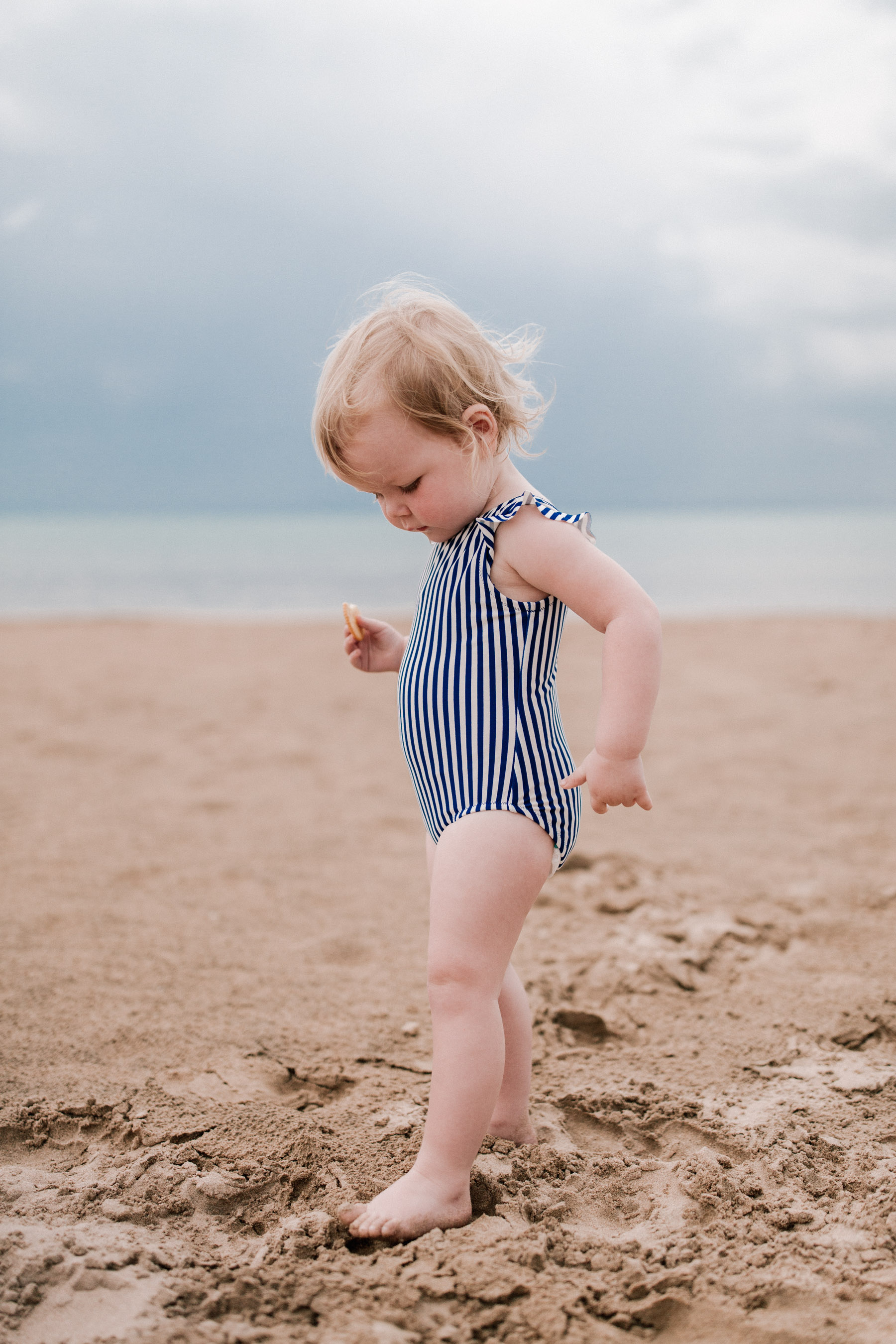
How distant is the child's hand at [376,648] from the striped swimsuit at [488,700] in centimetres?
36

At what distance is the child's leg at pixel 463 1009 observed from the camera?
1.44 metres

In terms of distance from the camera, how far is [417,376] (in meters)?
1.48

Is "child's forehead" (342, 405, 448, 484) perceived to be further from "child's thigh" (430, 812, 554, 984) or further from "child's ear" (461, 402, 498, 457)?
"child's thigh" (430, 812, 554, 984)

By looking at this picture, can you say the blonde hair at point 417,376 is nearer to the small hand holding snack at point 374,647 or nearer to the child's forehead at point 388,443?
the child's forehead at point 388,443

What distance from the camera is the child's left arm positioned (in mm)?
1434

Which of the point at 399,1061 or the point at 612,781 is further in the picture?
the point at 399,1061

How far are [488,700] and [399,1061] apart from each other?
0.95 metres

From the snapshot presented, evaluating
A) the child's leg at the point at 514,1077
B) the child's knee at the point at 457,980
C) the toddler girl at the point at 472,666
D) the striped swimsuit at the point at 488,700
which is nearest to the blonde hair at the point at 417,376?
the toddler girl at the point at 472,666

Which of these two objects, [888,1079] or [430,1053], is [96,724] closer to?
[430,1053]

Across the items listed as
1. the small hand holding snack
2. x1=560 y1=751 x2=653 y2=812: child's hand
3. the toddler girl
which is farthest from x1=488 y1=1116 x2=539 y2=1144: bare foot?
the small hand holding snack

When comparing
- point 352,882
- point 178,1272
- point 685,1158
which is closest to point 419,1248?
point 178,1272

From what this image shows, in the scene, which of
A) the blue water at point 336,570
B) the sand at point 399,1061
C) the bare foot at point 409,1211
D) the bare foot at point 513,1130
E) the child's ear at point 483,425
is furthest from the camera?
the blue water at point 336,570

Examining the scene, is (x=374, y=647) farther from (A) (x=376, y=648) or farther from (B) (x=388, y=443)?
(B) (x=388, y=443)

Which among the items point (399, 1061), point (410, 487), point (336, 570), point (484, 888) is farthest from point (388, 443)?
point (336, 570)
